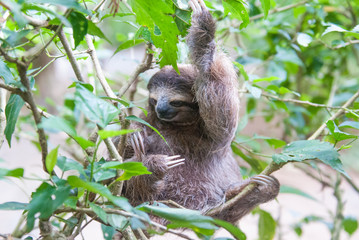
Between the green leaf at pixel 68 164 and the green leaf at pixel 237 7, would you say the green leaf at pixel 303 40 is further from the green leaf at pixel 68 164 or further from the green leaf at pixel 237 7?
the green leaf at pixel 68 164

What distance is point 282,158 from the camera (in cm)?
156

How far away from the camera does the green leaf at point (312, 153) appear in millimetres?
1505

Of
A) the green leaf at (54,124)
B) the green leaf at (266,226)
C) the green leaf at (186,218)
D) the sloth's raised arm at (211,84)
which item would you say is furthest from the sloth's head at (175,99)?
the green leaf at (54,124)

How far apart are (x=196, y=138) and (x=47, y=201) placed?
1.45m

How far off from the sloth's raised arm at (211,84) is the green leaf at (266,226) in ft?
2.66

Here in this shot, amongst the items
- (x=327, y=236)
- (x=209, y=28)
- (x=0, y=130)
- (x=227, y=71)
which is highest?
(x=209, y=28)

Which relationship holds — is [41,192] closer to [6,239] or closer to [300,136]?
[6,239]

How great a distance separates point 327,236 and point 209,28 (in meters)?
5.92

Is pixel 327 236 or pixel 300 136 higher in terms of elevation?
pixel 300 136

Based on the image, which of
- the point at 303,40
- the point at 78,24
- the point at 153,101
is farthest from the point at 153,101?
the point at 78,24

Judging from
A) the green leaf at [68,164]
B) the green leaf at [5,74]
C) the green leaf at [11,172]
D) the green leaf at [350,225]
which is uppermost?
the green leaf at [5,74]

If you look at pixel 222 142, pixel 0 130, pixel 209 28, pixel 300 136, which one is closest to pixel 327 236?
pixel 300 136

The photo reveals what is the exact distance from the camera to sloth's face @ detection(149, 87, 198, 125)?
2.32m

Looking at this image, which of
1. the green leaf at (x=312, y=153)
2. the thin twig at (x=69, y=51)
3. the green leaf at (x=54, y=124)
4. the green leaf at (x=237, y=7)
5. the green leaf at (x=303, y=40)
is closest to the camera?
the green leaf at (x=54, y=124)
